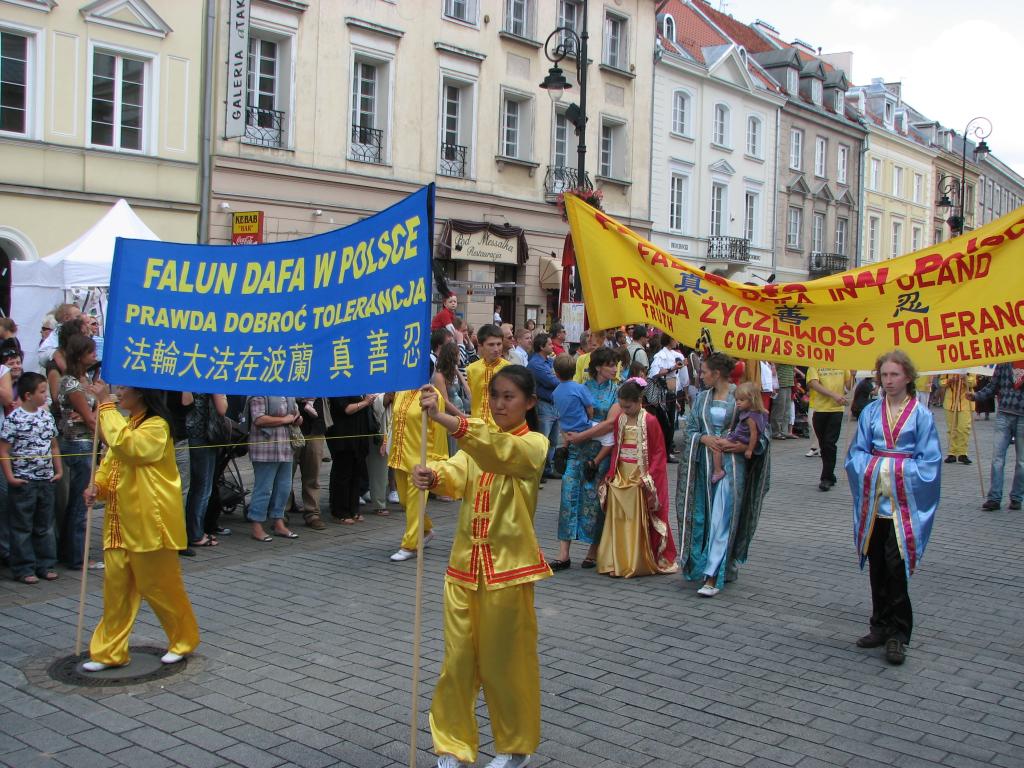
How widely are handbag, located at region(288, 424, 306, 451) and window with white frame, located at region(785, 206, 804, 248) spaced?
33754mm

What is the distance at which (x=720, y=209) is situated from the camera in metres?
35.6

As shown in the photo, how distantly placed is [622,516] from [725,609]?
1.25 m

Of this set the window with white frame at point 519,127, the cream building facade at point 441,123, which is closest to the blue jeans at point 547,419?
the cream building facade at point 441,123

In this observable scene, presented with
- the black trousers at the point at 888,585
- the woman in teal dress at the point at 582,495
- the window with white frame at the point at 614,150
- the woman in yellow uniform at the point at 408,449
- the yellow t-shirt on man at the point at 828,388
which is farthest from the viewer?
the window with white frame at the point at 614,150

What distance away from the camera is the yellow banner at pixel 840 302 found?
5.85 m

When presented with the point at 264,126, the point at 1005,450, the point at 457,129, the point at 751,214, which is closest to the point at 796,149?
the point at 751,214

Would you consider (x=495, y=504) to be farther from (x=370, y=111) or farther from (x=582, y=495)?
(x=370, y=111)

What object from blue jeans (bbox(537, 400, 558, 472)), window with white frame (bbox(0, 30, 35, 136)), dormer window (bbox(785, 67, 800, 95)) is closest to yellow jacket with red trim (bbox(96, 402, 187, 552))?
blue jeans (bbox(537, 400, 558, 472))

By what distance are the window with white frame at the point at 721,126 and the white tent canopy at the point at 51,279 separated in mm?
25716

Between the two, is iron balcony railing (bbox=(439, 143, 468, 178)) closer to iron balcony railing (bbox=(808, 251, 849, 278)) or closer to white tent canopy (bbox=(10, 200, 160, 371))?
white tent canopy (bbox=(10, 200, 160, 371))

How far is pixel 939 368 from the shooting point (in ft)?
19.8

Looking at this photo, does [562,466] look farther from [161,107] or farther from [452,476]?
[161,107]

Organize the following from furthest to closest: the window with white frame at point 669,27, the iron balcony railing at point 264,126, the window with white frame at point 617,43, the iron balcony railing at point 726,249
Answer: the iron balcony railing at point 726,249 → the window with white frame at point 669,27 → the window with white frame at point 617,43 → the iron balcony railing at point 264,126

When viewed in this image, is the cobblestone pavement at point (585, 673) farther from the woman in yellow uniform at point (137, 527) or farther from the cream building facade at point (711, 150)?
the cream building facade at point (711, 150)
